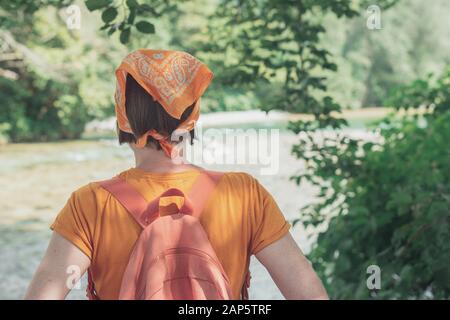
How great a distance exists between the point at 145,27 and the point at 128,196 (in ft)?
5.52

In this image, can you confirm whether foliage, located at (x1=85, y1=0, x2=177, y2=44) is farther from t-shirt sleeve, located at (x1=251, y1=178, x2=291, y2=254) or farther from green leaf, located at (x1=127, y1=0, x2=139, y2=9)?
t-shirt sleeve, located at (x1=251, y1=178, x2=291, y2=254)

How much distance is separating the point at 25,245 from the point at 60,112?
1585cm

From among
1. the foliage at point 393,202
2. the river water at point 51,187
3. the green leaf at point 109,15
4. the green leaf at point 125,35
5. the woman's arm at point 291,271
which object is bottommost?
the river water at point 51,187

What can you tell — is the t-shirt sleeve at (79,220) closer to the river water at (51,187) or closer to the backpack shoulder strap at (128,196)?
the backpack shoulder strap at (128,196)

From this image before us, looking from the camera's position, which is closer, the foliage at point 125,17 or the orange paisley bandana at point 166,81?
the orange paisley bandana at point 166,81

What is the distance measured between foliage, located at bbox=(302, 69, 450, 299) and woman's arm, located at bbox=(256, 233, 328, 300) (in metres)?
2.48

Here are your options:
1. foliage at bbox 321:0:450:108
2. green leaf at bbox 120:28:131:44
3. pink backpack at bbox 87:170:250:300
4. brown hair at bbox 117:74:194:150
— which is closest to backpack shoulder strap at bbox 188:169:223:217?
pink backpack at bbox 87:170:250:300

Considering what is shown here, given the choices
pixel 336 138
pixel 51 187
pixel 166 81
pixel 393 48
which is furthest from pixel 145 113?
pixel 393 48

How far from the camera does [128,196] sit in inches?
55.5

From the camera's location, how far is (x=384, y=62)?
4281 centimetres

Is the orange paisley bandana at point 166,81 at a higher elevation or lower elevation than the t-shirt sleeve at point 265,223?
higher

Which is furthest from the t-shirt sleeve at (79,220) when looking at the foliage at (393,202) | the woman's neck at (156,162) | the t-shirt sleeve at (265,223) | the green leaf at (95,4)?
the foliage at (393,202)

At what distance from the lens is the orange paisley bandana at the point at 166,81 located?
1442 mm

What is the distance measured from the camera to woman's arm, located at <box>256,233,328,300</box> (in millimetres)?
1429
